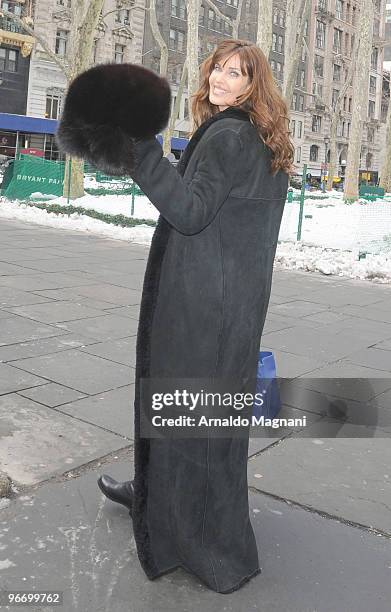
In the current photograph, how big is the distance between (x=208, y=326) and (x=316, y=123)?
7733 cm

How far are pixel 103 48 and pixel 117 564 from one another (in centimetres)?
5109

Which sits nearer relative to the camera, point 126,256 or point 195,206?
point 195,206

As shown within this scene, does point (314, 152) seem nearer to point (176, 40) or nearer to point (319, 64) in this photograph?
point (319, 64)

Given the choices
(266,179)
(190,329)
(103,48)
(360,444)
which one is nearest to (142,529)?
(190,329)

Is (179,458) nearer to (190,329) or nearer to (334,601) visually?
(190,329)

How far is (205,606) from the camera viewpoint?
232 centimetres

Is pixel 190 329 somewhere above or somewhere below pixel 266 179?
below

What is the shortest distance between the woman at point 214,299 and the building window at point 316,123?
2989 inches

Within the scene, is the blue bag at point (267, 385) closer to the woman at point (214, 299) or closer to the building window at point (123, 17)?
the woman at point (214, 299)

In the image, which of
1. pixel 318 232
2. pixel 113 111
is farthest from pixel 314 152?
pixel 113 111

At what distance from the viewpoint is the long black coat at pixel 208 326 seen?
7.08 ft

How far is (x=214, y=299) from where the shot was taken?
7.27 ft

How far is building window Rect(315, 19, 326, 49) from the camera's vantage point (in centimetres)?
7081

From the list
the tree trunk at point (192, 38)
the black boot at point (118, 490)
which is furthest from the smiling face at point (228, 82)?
the tree trunk at point (192, 38)
